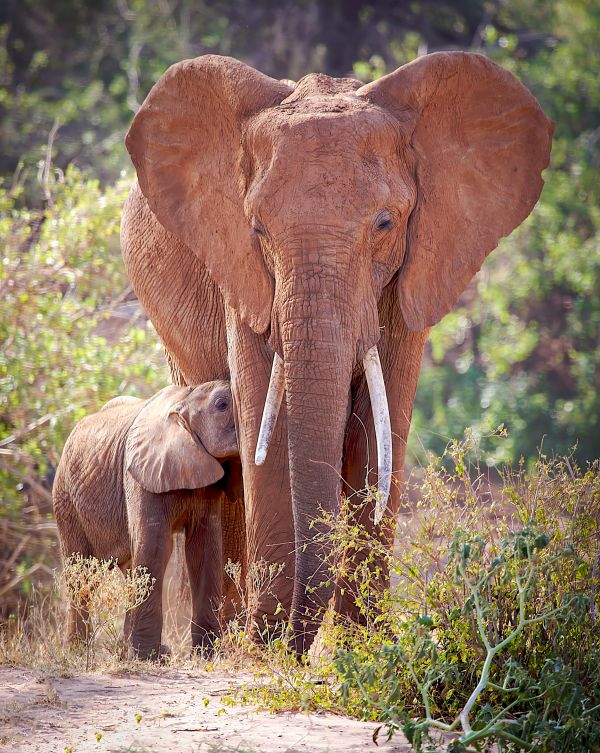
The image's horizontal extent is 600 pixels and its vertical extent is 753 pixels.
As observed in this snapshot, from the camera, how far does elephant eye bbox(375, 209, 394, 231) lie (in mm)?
5965

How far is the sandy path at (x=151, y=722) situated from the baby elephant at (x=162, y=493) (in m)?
0.91

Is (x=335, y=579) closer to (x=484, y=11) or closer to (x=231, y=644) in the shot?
(x=231, y=644)

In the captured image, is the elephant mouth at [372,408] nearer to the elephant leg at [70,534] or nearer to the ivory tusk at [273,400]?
the ivory tusk at [273,400]

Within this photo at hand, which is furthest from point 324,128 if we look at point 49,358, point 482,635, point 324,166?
point 49,358

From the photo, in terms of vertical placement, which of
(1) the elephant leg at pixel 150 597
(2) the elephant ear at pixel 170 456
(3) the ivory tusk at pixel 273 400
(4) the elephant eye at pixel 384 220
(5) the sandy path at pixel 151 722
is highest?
(4) the elephant eye at pixel 384 220

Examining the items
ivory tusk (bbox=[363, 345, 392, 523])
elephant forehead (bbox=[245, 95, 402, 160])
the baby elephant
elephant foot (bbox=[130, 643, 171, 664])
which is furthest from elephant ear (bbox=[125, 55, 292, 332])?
elephant foot (bbox=[130, 643, 171, 664])

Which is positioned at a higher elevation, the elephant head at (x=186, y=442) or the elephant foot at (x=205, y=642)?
the elephant head at (x=186, y=442)

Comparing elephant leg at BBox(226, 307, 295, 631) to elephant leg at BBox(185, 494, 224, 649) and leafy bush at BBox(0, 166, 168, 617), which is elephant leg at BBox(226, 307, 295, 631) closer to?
elephant leg at BBox(185, 494, 224, 649)

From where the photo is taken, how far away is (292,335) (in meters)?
5.91

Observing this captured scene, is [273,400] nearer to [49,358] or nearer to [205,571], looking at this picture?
[205,571]

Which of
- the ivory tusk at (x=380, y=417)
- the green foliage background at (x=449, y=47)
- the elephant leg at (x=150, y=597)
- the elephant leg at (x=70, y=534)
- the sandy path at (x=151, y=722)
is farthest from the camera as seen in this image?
the green foliage background at (x=449, y=47)

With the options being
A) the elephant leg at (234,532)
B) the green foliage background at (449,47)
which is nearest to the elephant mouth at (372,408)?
the elephant leg at (234,532)

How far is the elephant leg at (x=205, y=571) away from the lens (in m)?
6.66

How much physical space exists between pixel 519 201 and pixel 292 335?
1432 mm
